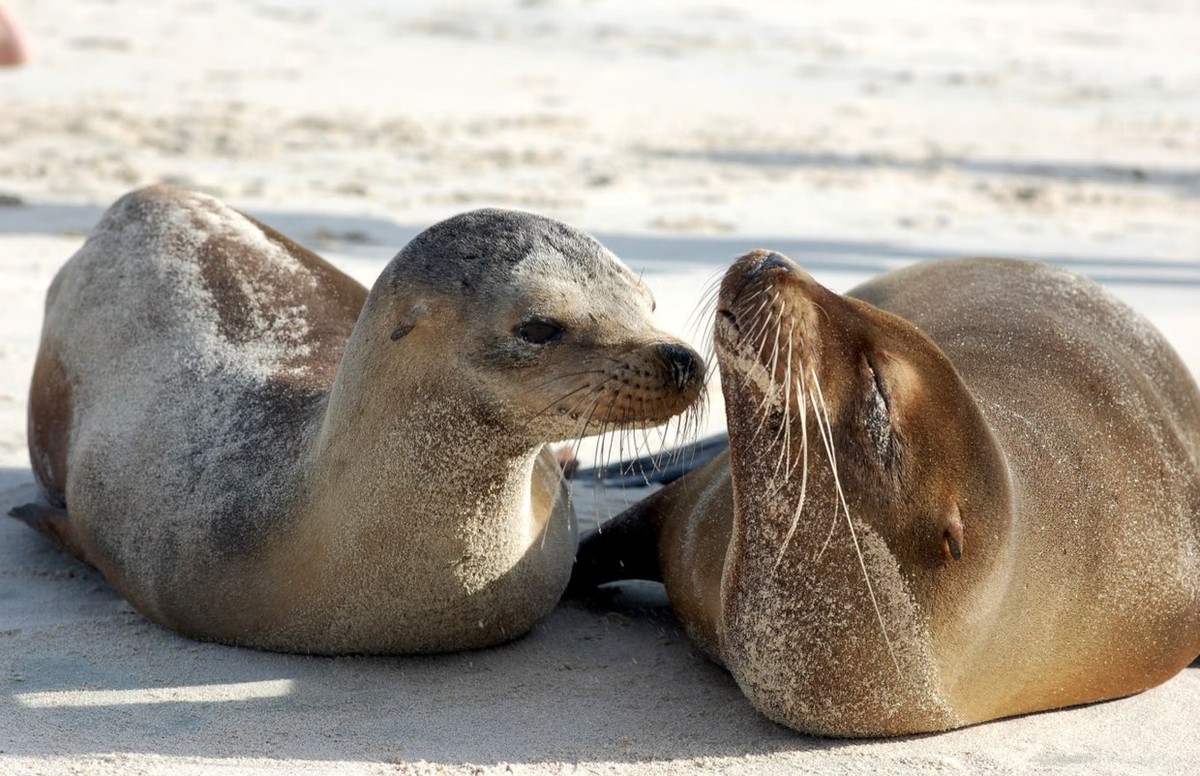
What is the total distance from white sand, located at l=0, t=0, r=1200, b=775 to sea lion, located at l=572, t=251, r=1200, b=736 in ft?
0.44

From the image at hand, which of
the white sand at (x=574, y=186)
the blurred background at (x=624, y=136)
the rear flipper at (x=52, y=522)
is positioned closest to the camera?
the white sand at (x=574, y=186)

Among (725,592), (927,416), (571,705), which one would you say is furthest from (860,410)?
(571,705)

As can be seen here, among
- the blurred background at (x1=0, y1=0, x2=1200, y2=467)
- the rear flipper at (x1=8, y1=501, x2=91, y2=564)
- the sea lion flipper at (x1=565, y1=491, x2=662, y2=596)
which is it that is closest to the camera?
the sea lion flipper at (x1=565, y1=491, x2=662, y2=596)

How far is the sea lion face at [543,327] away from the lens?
3.51 meters

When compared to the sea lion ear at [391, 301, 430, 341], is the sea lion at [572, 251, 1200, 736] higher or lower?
lower

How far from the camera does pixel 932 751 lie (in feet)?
11.2

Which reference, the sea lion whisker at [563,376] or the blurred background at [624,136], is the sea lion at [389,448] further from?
the blurred background at [624,136]

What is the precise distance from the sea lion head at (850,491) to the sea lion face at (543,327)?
24 cm

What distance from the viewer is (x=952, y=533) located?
326 cm

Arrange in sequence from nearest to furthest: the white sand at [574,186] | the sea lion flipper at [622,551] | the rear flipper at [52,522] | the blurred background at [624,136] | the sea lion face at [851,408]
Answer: the sea lion face at [851,408] → the white sand at [574,186] → the sea lion flipper at [622,551] → the rear flipper at [52,522] → the blurred background at [624,136]

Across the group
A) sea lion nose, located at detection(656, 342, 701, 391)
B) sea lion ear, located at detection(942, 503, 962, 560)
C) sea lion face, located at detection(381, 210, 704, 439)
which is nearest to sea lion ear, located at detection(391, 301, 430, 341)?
sea lion face, located at detection(381, 210, 704, 439)

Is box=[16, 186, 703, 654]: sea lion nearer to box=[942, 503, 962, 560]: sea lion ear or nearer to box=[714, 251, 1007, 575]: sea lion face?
box=[714, 251, 1007, 575]: sea lion face

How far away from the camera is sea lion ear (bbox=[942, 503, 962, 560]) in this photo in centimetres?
326

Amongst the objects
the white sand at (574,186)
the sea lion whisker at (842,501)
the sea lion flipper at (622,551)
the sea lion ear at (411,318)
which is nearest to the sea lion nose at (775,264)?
the sea lion whisker at (842,501)
